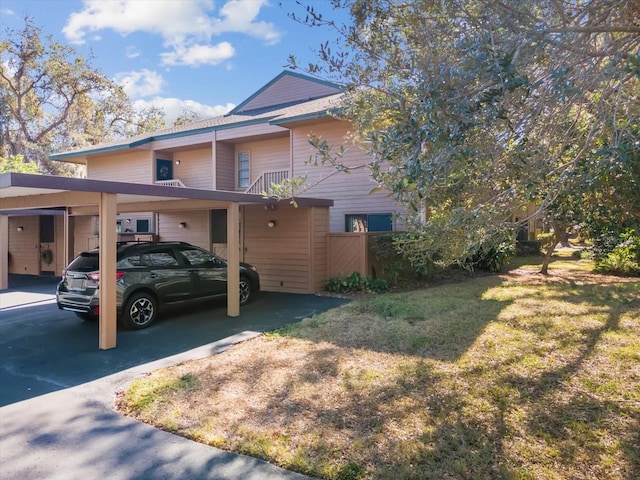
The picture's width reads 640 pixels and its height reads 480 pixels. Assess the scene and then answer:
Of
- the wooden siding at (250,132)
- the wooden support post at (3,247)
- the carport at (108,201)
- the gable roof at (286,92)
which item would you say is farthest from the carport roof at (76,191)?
the gable roof at (286,92)

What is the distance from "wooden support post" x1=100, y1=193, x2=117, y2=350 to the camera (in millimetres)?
6625

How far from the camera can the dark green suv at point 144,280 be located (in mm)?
7605

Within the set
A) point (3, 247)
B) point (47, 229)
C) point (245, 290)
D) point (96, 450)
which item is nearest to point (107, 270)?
point (96, 450)

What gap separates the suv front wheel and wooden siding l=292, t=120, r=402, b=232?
22.6ft

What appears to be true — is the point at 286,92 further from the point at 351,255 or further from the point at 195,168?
the point at 351,255

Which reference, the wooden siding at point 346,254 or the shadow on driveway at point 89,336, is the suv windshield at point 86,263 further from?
the wooden siding at point 346,254

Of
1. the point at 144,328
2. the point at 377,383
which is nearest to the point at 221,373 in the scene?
the point at 377,383

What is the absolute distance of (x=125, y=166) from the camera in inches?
774

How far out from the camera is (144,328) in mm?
7945

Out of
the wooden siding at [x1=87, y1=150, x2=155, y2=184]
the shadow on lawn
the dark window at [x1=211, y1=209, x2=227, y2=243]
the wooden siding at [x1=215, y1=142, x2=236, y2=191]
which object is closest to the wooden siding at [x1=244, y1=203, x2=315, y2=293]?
the dark window at [x1=211, y1=209, x2=227, y2=243]

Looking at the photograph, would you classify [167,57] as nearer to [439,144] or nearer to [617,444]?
[439,144]

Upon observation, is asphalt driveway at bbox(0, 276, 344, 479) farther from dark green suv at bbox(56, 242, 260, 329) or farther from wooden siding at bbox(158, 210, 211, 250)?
wooden siding at bbox(158, 210, 211, 250)

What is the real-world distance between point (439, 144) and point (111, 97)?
32579mm

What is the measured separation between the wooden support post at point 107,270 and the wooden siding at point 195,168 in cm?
1082
